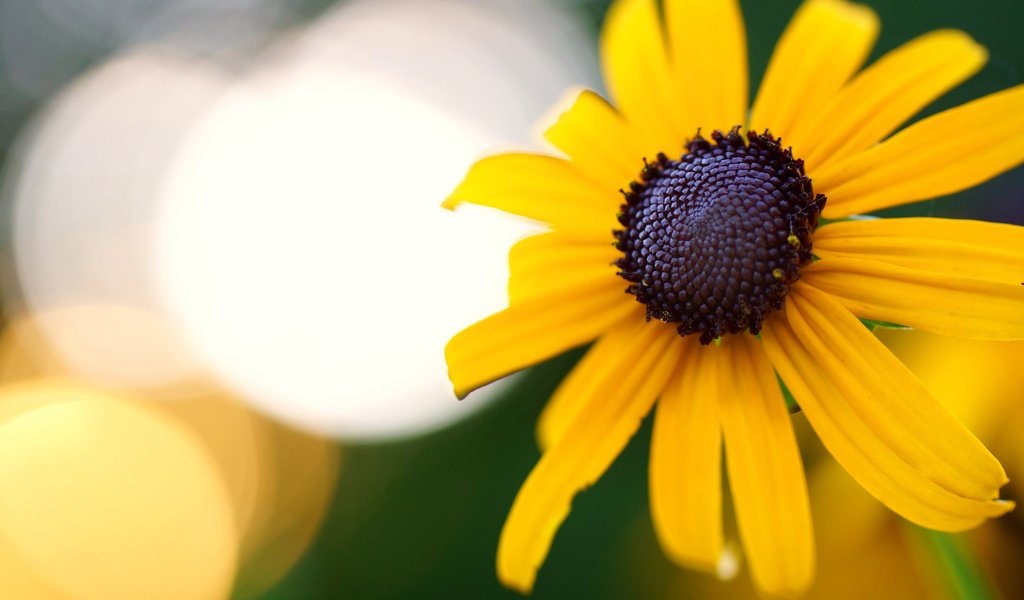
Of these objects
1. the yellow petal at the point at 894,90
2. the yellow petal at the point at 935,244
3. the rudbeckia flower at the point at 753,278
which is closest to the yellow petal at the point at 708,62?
the rudbeckia flower at the point at 753,278

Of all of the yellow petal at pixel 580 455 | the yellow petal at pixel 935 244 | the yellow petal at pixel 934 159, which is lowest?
the yellow petal at pixel 580 455

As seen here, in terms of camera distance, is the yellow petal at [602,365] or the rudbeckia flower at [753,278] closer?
the rudbeckia flower at [753,278]

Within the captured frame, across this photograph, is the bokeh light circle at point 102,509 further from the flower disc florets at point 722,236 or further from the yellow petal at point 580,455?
the flower disc florets at point 722,236

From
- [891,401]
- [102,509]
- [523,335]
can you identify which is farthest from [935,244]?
[102,509]

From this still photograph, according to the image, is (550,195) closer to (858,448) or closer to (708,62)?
(708,62)

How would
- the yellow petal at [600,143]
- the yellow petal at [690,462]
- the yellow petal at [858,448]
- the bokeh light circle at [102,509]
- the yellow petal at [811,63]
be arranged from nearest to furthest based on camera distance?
the yellow petal at [858,448]
the yellow petal at [690,462]
the yellow petal at [811,63]
the yellow petal at [600,143]
the bokeh light circle at [102,509]

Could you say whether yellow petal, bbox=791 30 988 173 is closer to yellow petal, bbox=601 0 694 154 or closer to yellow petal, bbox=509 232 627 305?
yellow petal, bbox=601 0 694 154
